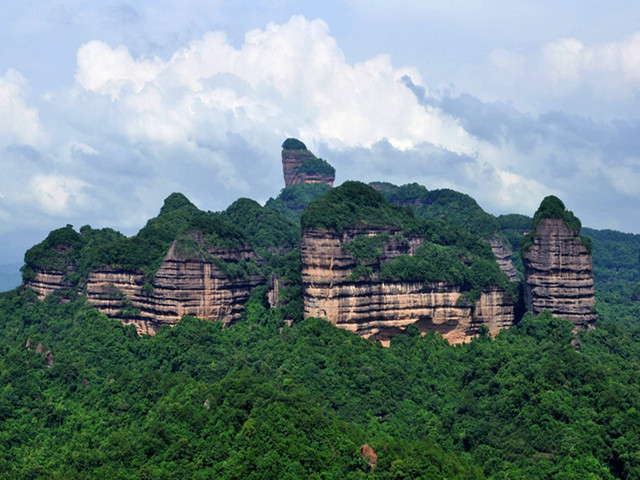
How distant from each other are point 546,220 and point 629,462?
27124mm

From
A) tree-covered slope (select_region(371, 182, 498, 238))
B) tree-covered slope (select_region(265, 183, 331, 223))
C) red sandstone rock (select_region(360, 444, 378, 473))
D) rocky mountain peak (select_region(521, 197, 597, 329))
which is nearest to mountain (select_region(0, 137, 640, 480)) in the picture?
rocky mountain peak (select_region(521, 197, 597, 329))

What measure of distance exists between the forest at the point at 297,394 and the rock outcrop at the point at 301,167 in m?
53.9

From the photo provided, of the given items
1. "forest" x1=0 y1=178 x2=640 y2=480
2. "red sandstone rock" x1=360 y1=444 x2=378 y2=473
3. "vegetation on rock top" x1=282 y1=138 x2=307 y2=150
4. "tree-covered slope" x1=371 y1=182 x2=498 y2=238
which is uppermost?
"vegetation on rock top" x1=282 y1=138 x2=307 y2=150

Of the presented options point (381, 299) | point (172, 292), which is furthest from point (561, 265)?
point (172, 292)

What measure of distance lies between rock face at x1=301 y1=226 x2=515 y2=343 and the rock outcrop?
6490 cm

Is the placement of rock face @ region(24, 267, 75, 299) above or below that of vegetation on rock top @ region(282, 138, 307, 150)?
below

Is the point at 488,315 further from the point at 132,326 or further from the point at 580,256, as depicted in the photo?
the point at 132,326

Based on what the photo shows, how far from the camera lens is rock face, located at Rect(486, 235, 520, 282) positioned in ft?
324

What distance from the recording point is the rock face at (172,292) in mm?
73250

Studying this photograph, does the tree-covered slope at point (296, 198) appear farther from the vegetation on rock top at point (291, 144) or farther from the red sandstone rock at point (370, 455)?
the red sandstone rock at point (370, 455)

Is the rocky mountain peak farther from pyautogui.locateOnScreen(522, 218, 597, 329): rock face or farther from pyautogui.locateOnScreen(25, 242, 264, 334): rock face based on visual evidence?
pyautogui.locateOnScreen(25, 242, 264, 334): rock face

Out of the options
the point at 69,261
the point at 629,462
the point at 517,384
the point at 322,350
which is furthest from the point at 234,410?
the point at 69,261

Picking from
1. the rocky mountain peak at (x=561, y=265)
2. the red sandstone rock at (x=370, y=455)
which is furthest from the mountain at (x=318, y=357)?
the red sandstone rock at (x=370, y=455)

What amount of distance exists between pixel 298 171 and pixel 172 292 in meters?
68.8
